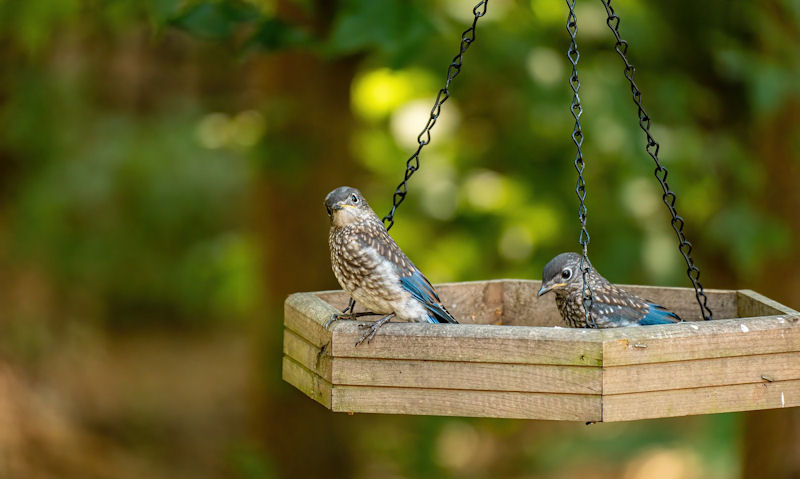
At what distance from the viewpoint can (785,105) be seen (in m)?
6.01

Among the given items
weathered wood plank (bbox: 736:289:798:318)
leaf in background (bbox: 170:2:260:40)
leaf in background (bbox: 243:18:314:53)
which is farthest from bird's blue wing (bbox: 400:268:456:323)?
leaf in background (bbox: 170:2:260:40)

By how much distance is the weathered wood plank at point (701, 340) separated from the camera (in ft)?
9.37

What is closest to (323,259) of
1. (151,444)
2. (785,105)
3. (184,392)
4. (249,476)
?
(249,476)

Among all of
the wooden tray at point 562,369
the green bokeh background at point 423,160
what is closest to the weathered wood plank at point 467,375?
the wooden tray at point 562,369

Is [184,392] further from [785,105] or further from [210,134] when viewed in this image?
[785,105]

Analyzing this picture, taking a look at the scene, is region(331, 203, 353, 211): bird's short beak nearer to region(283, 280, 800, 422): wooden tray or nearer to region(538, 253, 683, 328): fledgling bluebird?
region(283, 280, 800, 422): wooden tray

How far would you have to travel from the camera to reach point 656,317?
11.6 feet

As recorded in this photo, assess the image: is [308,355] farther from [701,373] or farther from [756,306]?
[756,306]

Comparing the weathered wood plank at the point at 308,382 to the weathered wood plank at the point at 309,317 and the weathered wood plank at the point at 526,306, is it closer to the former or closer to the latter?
the weathered wood plank at the point at 309,317

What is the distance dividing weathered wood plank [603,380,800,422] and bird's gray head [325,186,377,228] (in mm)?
1237

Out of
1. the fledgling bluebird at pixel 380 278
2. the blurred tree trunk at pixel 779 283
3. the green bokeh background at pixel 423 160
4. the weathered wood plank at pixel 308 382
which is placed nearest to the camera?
the weathered wood plank at pixel 308 382

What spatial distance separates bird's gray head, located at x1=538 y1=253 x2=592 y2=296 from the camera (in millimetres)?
3555

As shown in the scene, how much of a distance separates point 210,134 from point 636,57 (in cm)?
274

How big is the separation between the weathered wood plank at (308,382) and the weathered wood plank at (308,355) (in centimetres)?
2
